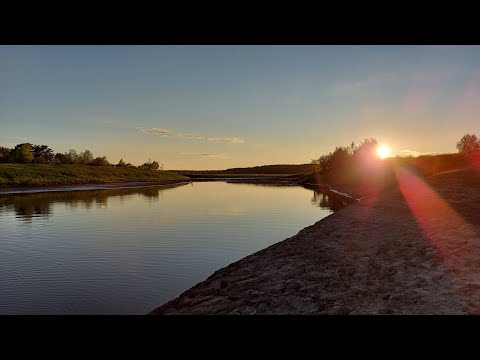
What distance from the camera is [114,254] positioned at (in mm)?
→ 19969

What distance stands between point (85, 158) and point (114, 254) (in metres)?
153

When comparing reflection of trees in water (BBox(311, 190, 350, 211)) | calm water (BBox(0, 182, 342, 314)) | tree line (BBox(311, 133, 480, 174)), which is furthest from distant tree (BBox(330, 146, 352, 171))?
calm water (BBox(0, 182, 342, 314))

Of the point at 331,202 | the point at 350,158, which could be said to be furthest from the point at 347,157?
the point at 331,202

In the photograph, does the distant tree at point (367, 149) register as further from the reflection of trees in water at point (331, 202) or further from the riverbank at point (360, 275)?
the riverbank at point (360, 275)

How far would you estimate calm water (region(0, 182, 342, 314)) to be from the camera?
1296 cm

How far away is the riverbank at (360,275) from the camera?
9156 millimetres

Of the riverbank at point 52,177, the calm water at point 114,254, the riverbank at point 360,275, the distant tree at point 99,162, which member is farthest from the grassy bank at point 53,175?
the riverbank at point 360,275

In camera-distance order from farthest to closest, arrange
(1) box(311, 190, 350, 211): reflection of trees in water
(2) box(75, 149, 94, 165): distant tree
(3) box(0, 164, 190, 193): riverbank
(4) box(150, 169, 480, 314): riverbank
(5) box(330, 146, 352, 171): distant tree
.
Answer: (2) box(75, 149, 94, 165): distant tree, (5) box(330, 146, 352, 171): distant tree, (3) box(0, 164, 190, 193): riverbank, (1) box(311, 190, 350, 211): reflection of trees in water, (4) box(150, 169, 480, 314): riverbank

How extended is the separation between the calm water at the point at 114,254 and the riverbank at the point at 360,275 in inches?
92.6

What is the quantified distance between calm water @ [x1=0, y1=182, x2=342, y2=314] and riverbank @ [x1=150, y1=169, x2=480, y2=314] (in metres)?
2.35

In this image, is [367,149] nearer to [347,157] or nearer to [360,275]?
[347,157]

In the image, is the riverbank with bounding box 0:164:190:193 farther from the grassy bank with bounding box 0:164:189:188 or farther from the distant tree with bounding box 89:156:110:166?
the distant tree with bounding box 89:156:110:166
